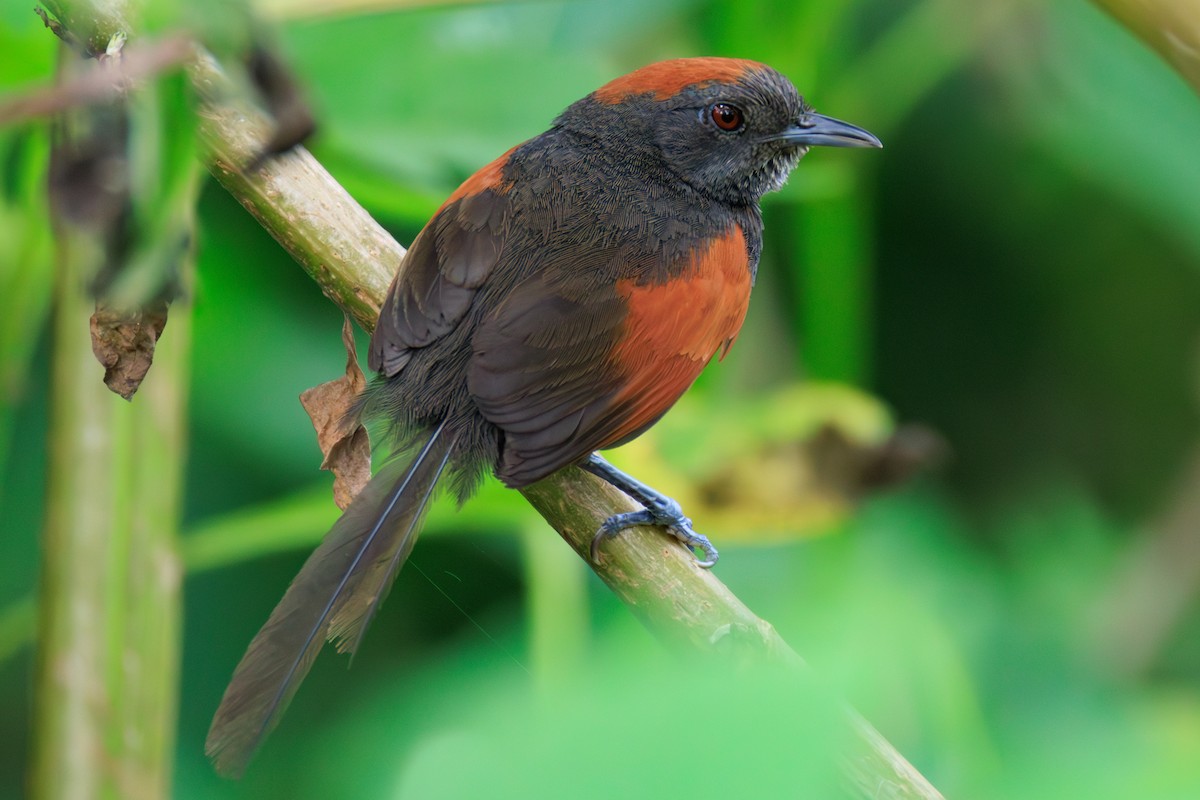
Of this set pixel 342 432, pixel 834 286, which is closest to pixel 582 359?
pixel 342 432

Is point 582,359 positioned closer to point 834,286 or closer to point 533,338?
point 533,338

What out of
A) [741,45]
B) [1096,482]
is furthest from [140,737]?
[1096,482]

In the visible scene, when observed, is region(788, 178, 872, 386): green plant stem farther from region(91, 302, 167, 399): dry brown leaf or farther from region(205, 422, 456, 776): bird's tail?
region(91, 302, 167, 399): dry brown leaf

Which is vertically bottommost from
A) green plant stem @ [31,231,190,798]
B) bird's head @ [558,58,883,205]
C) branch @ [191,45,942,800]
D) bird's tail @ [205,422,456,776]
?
green plant stem @ [31,231,190,798]

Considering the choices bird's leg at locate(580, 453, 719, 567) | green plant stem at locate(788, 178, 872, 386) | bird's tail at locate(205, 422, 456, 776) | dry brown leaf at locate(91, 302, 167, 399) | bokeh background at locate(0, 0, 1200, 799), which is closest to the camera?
bird's tail at locate(205, 422, 456, 776)

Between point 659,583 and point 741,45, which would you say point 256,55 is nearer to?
point 659,583

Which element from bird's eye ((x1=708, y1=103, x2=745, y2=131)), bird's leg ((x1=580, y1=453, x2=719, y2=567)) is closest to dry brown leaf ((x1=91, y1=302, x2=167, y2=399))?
bird's leg ((x1=580, y1=453, x2=719, y2=567))

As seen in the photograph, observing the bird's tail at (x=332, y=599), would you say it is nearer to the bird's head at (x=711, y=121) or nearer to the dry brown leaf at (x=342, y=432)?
the dry brown leaf at (x=342, y=432)
